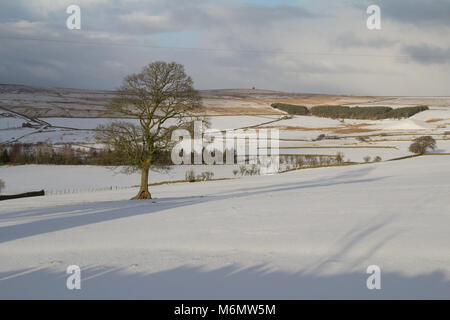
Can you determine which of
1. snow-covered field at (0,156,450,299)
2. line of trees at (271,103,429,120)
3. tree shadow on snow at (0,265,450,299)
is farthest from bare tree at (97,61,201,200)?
line of trees at (271,103,429,120)

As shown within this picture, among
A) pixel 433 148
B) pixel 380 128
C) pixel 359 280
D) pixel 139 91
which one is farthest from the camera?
pixel 380 128

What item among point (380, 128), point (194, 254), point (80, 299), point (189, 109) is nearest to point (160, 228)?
point (194, 254)

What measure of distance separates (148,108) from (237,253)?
1517cm

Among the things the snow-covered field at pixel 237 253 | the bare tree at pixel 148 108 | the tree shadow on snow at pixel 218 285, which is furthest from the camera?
the bare tree at pixel 148 108

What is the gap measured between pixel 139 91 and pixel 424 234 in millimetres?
17198

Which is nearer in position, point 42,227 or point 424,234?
point 424,234

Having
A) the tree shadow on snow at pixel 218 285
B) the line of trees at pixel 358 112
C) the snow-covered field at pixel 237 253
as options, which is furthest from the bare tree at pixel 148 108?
the line of trees at pixel 358 112

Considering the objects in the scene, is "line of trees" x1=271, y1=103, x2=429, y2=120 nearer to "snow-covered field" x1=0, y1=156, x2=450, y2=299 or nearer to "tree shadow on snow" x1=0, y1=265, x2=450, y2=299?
"snow-covered field" x1=0, y1=156, x2=450, y2=299

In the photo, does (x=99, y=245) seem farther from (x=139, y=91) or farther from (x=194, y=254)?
(x=139, y=91)

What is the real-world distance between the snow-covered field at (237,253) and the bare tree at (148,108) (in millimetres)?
8390

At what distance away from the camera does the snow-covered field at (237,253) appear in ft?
22.0

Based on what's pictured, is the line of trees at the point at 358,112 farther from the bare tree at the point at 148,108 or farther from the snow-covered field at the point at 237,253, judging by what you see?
the snow-covered field at the point at 237,253

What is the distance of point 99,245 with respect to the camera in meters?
9.70

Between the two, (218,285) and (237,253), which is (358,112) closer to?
(237,253)
